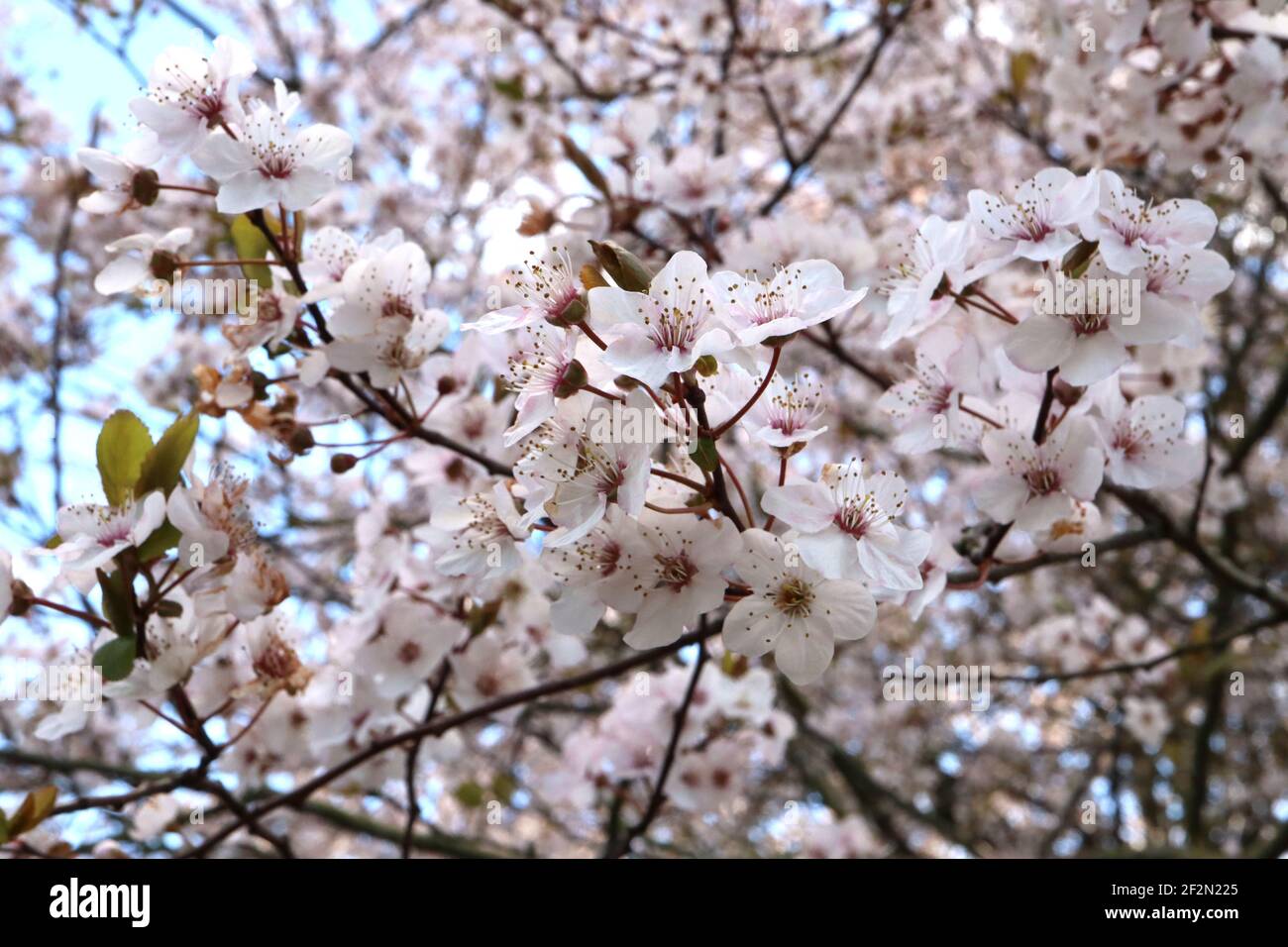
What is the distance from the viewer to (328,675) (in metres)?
1.65

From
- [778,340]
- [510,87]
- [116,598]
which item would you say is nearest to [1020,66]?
[510,87]

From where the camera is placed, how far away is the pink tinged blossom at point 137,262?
50.8 inches

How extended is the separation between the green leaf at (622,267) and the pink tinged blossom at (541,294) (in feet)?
0.13

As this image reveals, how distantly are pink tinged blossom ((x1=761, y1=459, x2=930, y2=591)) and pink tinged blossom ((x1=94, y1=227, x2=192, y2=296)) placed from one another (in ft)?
2.72

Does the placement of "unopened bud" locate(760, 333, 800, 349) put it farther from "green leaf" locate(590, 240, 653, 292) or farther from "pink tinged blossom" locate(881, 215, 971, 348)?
"pink tinged blossom" locate(881, 215, 971, 348)

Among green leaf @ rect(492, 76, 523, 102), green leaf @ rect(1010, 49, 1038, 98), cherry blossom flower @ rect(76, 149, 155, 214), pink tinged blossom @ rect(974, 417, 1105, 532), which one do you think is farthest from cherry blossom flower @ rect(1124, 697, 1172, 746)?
cherry blossom flower @ rect(76, 149, 155, 214)

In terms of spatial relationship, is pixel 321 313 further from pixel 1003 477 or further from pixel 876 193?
pixel 876 193

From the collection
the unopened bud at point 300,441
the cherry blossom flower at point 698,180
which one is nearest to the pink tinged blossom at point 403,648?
the unopened bud at point 300,441

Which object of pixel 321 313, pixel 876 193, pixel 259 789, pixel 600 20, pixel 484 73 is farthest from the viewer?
pixel 484 73

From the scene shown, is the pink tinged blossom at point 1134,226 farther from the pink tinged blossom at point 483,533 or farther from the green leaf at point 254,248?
the green leaf at point 254,248

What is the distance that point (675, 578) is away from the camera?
3.24 feet

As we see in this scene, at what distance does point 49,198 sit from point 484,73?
211 cm
